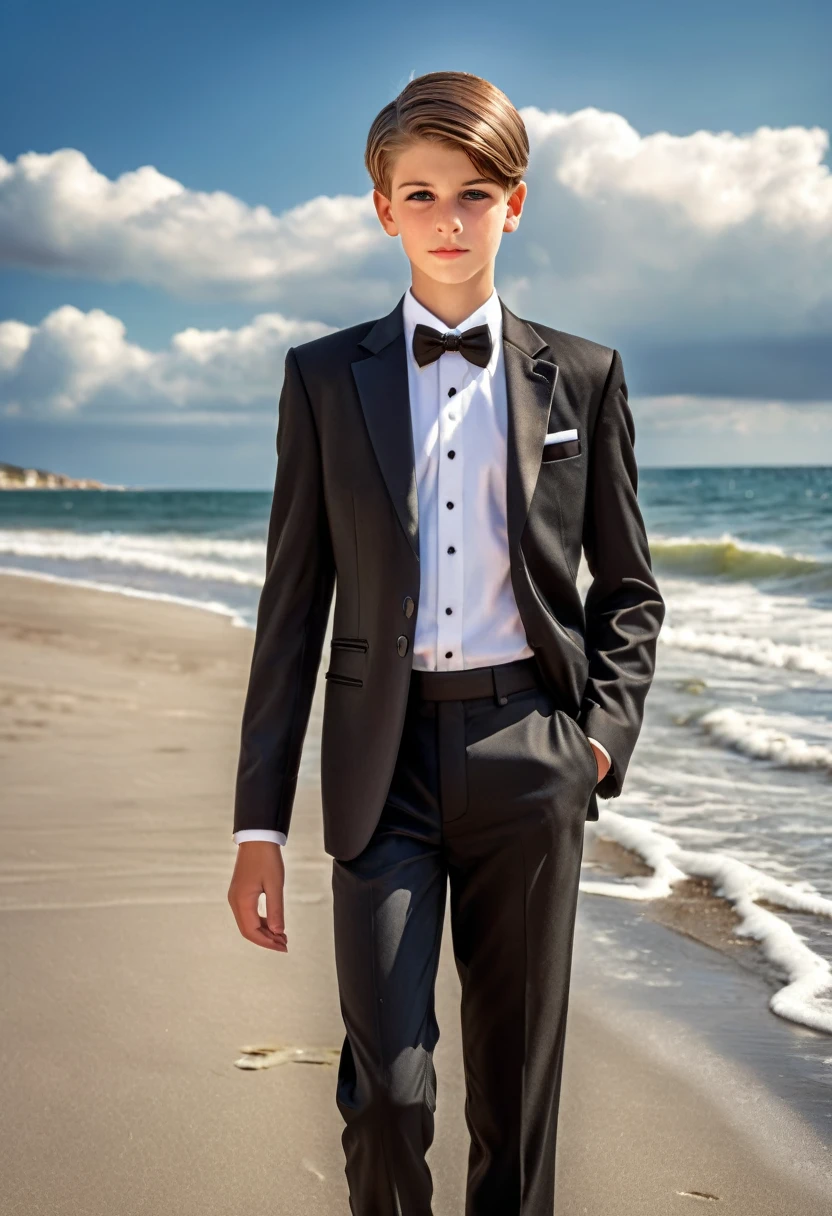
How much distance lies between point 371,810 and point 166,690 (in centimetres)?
661

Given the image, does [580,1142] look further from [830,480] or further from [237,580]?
[830,480]

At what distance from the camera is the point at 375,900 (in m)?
1.96

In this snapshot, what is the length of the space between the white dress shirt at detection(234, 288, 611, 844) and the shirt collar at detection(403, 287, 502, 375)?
20mm

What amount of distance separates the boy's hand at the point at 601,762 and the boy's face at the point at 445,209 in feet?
2.52

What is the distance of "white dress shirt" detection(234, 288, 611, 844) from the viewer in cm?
203

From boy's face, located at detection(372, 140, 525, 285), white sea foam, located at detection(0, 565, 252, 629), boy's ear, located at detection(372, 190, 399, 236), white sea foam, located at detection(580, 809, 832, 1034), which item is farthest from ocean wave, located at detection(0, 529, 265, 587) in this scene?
boy's face, located at detection(372, 140, 525, 285)

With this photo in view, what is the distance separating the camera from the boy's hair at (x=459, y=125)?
79.1 inches

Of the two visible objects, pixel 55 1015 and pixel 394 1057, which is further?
pixel 55 1015

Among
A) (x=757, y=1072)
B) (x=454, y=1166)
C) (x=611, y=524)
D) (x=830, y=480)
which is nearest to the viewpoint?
(x=611, y=524)

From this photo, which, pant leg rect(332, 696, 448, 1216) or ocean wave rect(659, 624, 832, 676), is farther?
ocean wave rect(659, 624, 832, 676)

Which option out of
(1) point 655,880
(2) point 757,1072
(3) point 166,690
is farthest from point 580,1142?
(3) point 166,690

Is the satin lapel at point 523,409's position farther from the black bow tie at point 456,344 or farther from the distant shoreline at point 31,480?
the distant shoreline at point 31,480

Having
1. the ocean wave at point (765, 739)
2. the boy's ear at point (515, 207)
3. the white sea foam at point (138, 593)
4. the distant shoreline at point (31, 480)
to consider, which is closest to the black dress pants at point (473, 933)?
the boy's ear at point (515, 207)

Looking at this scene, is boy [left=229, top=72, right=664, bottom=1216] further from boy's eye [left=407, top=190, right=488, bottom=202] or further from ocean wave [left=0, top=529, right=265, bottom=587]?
ocean wave [left=0, top=529, right=265, bottom=587]
